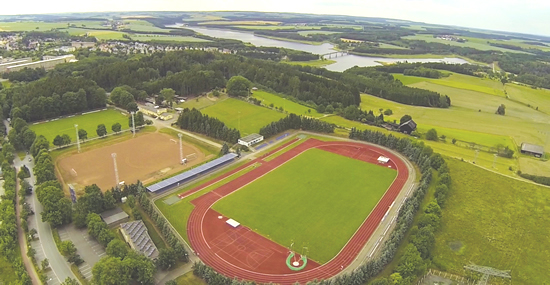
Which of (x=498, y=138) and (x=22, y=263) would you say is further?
(x=498, y=138)

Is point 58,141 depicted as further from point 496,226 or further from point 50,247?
point 496,226

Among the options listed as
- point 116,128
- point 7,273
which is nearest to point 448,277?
point 7,273

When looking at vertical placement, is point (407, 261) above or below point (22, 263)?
above

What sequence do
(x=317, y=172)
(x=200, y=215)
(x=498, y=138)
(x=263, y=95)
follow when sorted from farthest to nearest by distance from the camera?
(x=263, y=95) < (x=498, y=138) < (x=317, y=172) < (x=200, y=215)

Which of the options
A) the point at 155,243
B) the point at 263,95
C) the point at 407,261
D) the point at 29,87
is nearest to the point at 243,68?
the point at 263,95

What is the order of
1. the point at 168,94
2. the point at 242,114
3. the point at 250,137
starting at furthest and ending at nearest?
the point at 168,94
the point at 242,114
the point at 250,137

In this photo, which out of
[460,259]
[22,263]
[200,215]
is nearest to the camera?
[22,263]

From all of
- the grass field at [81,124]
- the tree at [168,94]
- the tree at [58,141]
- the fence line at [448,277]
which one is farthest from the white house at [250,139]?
the fence line at [448,277]

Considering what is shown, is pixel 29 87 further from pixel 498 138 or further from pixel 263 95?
pixel 498 138
